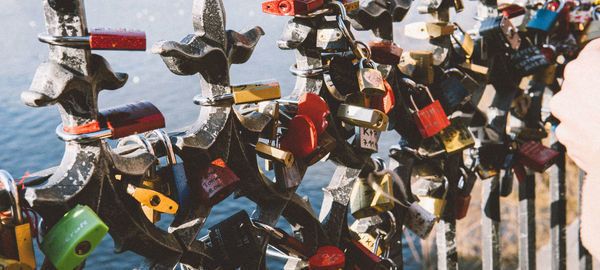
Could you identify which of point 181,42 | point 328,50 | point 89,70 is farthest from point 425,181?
point 89,70

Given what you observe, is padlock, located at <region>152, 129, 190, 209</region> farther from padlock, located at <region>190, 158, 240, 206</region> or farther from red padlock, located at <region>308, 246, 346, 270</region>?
red padlock, located at <region>308, 246, 346, 270</region>

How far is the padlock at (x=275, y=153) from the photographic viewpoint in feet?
2.90

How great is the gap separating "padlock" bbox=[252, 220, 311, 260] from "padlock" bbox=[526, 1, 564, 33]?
3.53ft

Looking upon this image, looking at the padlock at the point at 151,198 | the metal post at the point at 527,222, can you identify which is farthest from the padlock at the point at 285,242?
the metal post at the point at 527,222

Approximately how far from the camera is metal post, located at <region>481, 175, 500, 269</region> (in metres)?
1.59

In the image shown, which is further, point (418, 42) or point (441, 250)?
point (418, 42)

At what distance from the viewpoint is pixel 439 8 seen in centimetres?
127

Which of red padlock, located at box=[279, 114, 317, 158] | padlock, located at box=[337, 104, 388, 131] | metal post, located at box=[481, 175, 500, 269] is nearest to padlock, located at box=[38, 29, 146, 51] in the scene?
red padlock, located at box=[279, 114, 317, 158]

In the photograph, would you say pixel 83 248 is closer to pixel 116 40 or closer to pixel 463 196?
pixel 116 40

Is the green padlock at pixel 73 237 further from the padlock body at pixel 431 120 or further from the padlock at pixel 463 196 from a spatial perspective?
the padlock at pixel 463 196

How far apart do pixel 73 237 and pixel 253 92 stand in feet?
1.10

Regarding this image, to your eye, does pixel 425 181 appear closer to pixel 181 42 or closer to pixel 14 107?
pixel 181 42

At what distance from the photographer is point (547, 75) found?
177 cm

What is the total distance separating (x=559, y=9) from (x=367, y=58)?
3.41 feet
